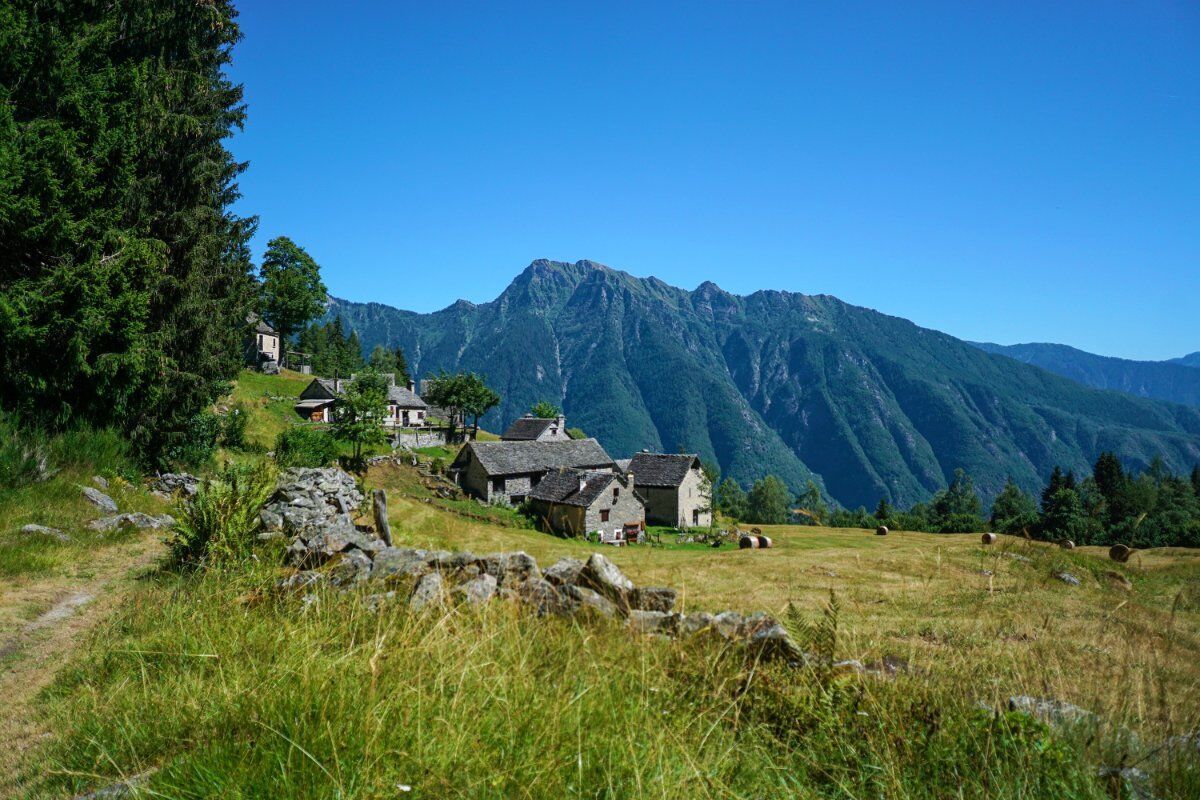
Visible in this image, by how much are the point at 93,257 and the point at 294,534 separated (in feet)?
37.9

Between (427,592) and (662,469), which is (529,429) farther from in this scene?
(427,592)

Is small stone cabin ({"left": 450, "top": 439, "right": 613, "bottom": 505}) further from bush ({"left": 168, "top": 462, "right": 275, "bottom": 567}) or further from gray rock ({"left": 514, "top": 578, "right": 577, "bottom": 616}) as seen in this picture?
gray rock ({"left": 514, "top": 578, "right": 577, "bottom": 616})

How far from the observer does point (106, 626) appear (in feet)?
21.9

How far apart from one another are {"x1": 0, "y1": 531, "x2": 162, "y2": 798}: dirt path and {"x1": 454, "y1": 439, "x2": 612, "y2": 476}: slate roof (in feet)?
133

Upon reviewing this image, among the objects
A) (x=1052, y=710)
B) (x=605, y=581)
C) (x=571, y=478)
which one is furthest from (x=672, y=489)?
(x=1052, y=710)

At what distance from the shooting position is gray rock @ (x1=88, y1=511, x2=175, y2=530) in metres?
12.5

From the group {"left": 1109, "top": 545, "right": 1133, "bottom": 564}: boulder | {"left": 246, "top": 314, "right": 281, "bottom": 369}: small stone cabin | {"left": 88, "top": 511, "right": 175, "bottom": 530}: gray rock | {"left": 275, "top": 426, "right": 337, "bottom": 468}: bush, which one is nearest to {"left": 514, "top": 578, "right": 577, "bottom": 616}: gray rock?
{"left": 88, "top": 511, "right": 175, "bottom": 530}: gray rock

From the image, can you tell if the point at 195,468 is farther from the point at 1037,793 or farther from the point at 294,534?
the point at 1037,793

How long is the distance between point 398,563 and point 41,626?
193 inches

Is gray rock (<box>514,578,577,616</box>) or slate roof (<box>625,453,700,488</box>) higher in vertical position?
gray rock (<box>514,578,577,616</box>)

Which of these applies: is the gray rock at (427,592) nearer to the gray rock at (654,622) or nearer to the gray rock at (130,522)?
the gray rock at (654,622)

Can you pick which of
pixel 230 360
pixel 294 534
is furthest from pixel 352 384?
pixel 294 534

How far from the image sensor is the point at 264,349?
238ft

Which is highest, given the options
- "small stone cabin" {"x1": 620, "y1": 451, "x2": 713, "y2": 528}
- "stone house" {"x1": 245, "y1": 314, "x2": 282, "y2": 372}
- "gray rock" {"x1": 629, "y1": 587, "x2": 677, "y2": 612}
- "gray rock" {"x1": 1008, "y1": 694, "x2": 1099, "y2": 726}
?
"stone house" {"x1": 245, "y1": 314, "x2": 282, "y2": 372}
